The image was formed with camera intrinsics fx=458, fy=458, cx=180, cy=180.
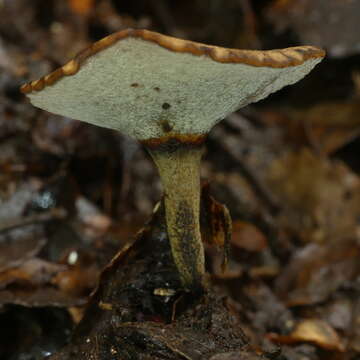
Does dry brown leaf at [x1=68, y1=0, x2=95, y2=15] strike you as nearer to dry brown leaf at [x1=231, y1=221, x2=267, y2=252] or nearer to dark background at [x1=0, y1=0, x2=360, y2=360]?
dark background at [x1=0, y1=0, x2=360, y2=360]

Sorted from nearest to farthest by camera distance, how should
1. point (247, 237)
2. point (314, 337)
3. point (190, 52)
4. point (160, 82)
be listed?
point (190, 52) → point (160, 82) → point (314, 337) → point (247, 237)

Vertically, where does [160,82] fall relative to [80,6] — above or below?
below

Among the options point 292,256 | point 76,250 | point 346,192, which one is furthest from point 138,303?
point 346,192

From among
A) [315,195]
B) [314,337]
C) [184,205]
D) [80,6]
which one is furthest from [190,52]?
[80,6]

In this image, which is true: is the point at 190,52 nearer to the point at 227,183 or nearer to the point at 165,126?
the point at 165,126

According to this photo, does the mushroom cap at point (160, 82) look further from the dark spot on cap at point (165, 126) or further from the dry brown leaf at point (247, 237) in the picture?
the dry brown leaf at point (247, 237)

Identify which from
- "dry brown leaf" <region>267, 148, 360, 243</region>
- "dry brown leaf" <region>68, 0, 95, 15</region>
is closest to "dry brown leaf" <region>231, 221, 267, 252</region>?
"dry brown leaf" <region>267, 148, 360, 243</region>

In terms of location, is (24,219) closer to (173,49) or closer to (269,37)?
(173,49)
